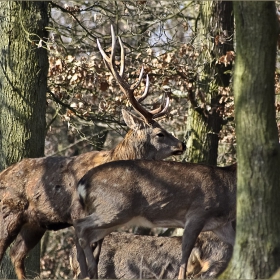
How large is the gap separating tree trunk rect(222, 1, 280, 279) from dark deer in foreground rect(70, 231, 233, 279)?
3714mm

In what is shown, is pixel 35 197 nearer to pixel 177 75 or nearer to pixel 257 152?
pixel 177 75

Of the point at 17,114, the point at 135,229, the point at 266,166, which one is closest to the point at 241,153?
the point at 266,166

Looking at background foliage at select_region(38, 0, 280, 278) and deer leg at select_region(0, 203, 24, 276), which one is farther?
background foliage at select_region(38, 0, 280, 278)

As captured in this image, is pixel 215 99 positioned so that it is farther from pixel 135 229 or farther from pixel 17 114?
pixel 135 229

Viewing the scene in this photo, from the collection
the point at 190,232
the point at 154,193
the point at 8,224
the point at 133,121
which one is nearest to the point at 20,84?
the point at 133,121

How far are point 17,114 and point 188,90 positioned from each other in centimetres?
258

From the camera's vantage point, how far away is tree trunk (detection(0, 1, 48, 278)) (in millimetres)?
10227

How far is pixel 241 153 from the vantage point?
242 inches

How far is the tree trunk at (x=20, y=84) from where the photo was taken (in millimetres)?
10227

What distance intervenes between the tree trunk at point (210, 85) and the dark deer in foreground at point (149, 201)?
340cm

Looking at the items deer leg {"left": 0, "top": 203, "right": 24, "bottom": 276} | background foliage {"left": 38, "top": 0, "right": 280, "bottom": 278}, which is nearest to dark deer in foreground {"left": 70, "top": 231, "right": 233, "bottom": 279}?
deer leg {"left": 0, "top": 203, "right": 24, "bottom": 276}

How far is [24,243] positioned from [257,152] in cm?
448

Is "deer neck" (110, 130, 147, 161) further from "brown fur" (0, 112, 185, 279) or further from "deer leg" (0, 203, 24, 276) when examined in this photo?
"deer leg" (0, 203, 24, 276)

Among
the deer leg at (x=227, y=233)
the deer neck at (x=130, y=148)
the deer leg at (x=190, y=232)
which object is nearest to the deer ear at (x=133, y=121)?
the deer neck at (x=130, y=148)
